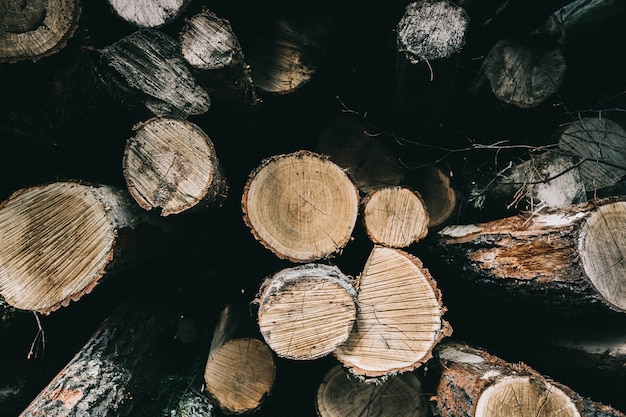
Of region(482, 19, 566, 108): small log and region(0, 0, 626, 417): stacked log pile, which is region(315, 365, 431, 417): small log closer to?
region(0, 0, 626, 417): stacked log pile

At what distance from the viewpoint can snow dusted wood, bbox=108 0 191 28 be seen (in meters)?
1.75

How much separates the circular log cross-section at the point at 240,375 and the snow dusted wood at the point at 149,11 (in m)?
1.38

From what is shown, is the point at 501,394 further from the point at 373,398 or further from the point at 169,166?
the point at 169,166

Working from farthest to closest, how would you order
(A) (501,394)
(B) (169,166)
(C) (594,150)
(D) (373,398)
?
(C) (594,150)
(D) (373,398)
(B) (169,166)
(A) (501,394)

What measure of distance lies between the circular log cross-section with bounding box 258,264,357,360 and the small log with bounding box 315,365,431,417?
0.34 m

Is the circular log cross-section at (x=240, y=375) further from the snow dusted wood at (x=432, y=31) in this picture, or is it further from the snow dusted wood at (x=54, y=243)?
the snow dusted wood at (x=432, y=31)

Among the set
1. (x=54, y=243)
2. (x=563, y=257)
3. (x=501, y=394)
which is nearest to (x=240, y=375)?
(x=54, y=243)

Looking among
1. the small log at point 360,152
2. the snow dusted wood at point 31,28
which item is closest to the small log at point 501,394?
the small log at point 360,152

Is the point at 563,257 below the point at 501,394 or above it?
above

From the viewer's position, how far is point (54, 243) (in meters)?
1.64

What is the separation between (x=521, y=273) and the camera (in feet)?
5.93

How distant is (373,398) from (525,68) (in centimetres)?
164

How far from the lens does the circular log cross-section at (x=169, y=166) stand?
165 centimetres

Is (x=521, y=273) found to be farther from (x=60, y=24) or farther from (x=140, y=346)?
(x=60, y=24)
